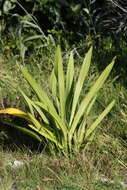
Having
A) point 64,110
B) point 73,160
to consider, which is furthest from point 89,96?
point 73,160

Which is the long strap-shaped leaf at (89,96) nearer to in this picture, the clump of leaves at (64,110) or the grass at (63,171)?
the clump of leaves at (64,110)

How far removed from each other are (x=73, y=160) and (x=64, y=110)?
372 millimetres

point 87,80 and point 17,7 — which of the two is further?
point 17,7

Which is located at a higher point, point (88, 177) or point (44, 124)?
point (44, 124)

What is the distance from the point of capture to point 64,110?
3807mm

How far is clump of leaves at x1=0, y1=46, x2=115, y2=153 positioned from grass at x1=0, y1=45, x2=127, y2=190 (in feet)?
0.43

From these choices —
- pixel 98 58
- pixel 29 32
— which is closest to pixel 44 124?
pixel 98 58

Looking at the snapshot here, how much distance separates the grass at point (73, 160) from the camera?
11.7 feet

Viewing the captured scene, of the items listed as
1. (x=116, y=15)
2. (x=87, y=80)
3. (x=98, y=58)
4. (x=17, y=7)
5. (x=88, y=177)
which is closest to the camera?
(x=88, y=177)

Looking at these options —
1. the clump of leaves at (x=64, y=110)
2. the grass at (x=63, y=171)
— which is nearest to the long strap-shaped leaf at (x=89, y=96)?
the clump of leaves at (x=64, y=110)

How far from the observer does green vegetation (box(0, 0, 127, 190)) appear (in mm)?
3666

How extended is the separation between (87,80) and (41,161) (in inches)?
54.0

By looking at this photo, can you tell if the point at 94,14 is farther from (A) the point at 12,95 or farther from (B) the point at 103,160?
(B) the point at 103,160

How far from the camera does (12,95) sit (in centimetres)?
484
